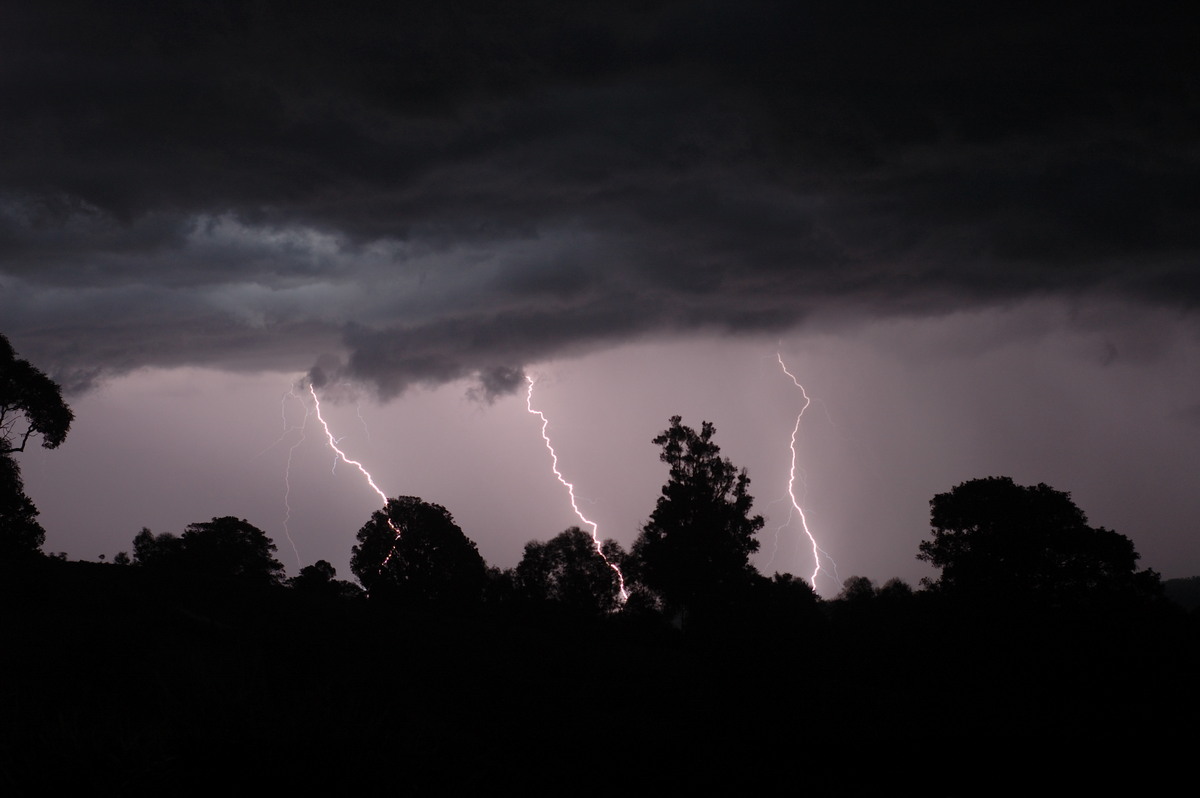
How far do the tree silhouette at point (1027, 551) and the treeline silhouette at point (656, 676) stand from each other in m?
0.12

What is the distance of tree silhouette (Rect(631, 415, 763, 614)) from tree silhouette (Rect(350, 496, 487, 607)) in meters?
16.9

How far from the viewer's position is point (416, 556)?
2499 inches

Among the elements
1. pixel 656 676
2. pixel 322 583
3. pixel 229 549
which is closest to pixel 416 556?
pixel 322 583

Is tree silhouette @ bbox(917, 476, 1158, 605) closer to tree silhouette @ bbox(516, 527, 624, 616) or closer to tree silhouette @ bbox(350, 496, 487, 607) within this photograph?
tree silhouette @ bbox(516, 527, 624, 616)

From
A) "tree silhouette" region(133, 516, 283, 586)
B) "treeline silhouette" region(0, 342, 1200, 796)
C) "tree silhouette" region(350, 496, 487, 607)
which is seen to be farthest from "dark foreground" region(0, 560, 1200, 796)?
"tree silhouette" region(133, 516, 283, 586)

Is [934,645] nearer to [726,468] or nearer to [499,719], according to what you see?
[726,468]

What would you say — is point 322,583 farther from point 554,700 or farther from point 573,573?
point 554,700

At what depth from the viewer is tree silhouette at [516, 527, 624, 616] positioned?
62438 millimetres

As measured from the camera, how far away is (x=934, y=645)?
127 ft

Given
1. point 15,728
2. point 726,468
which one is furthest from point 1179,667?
point 15,728

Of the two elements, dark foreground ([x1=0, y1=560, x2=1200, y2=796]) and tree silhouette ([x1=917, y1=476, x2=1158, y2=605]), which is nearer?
dark foreground ([x1=0, y1=560, x2=1200, y2=796])

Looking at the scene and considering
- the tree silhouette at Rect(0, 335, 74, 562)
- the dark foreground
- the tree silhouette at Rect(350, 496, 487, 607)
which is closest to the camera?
the dark foreground

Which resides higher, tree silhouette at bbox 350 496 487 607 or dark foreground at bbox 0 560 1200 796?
tree silhouette at bbox 350 496 487 607

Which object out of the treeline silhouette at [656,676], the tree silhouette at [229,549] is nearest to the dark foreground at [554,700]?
the treeline silhouette at [656,676]
